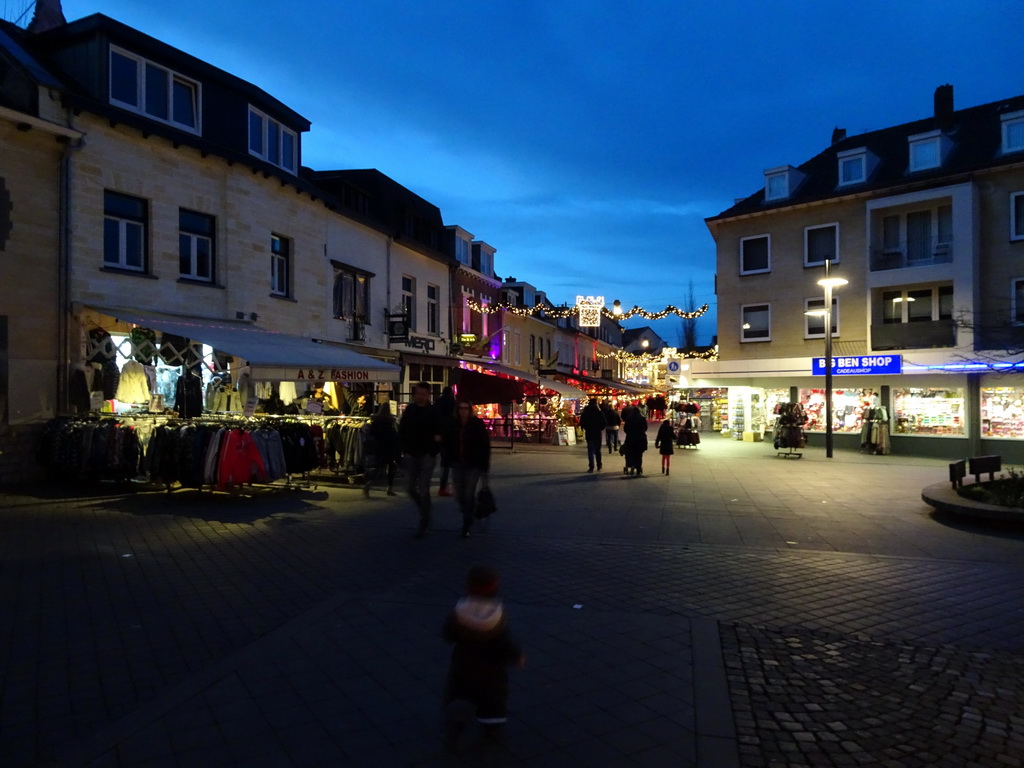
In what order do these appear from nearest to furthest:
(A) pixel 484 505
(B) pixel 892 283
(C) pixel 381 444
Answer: (A) pixel 484 505, (C) pixel 381 444, (B) pixel 892 283

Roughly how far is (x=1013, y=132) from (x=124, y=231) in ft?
81.4

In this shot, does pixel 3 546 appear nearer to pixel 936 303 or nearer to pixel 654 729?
pixel 654 729

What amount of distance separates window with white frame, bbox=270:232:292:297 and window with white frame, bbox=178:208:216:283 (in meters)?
2.04

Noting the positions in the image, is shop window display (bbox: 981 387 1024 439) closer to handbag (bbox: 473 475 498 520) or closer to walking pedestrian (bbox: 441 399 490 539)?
walking pedestrian (bbox: 441 399 490 539)

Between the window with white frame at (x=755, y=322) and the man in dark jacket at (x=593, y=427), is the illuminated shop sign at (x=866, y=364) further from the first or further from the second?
the man in dark jacket at (x=593, y=427)

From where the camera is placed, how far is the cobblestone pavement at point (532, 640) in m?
3.64

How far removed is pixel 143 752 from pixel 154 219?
1329 cm

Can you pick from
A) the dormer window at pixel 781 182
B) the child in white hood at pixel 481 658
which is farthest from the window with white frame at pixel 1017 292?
the child in white hood at pixel 481 658

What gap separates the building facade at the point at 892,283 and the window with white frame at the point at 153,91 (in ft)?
62.7

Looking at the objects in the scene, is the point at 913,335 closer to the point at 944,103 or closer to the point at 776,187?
the point at 776,187

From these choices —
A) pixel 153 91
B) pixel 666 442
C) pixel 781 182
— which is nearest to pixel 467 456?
pixel 666 442

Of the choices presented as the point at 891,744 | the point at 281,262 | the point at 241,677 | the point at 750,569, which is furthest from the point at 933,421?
the point at 241,677

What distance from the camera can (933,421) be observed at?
22.1 m

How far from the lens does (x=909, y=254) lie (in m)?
23.7
